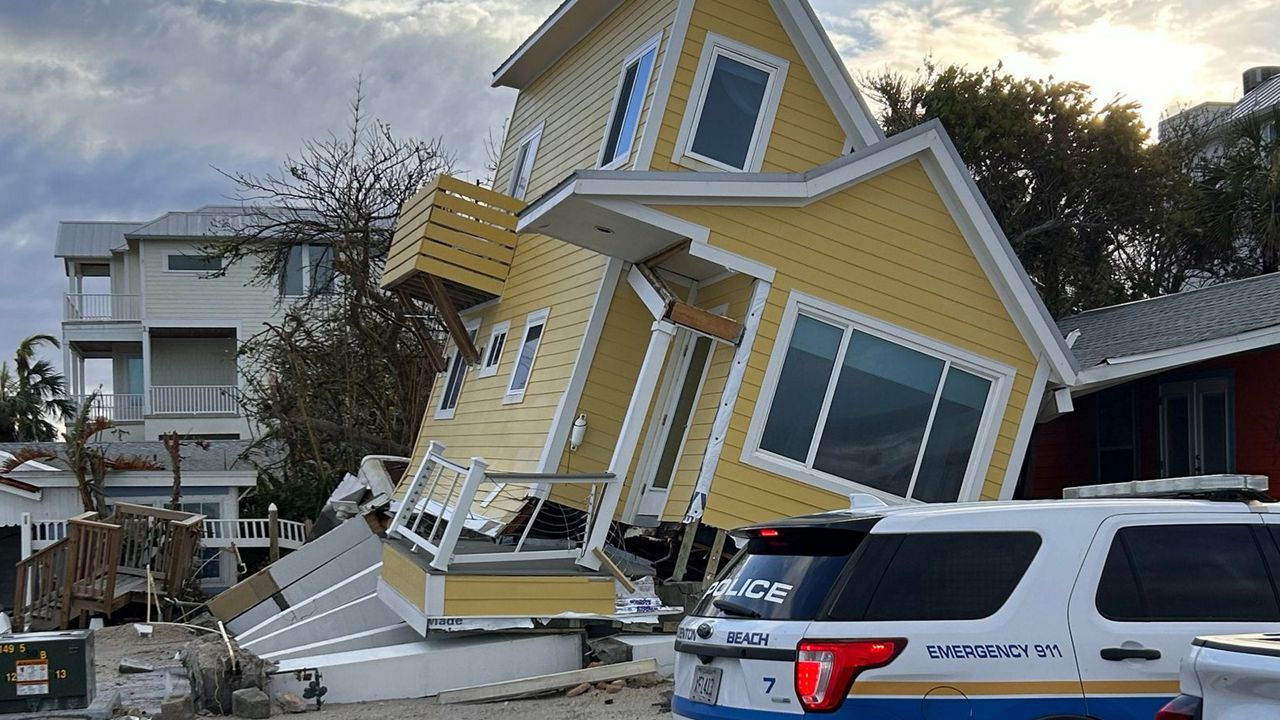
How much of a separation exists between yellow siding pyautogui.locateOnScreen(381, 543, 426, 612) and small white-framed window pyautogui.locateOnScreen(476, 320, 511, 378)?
4.68 metres

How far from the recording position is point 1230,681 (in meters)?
4.02

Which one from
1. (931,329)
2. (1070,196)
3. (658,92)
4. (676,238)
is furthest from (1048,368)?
(1070,196)

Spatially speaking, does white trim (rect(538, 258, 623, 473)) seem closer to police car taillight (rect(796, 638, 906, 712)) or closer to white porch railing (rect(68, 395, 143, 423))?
police car taillight (rect(796, 638, 906, 712))

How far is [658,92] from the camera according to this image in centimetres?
1359

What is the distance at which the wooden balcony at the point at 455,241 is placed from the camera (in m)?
16.4

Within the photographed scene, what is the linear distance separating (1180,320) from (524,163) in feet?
30.8

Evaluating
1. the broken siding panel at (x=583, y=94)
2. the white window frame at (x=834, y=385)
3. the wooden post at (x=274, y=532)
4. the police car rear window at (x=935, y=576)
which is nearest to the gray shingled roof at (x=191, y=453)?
the wooden post at (x=274, y=532)

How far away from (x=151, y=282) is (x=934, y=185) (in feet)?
126

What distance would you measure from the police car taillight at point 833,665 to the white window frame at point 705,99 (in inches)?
347

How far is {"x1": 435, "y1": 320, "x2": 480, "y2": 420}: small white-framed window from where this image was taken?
19094 mm

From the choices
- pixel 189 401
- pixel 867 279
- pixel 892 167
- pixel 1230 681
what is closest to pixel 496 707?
pixel 867 279

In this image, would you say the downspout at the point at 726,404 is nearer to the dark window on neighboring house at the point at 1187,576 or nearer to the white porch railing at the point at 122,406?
the dark window on neighboring house at the point at 1187,576

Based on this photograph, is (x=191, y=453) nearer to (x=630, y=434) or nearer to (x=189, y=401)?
(x=630, y=434)

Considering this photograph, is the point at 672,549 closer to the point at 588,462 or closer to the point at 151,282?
the point at 588,462
